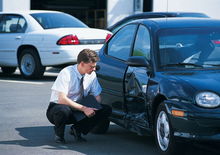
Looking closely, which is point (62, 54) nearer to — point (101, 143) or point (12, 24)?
point (12, 24)

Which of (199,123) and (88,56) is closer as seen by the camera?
(199,123)

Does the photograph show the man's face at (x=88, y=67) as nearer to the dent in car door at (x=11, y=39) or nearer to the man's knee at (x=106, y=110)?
the man's knee at (x=106, y=110)

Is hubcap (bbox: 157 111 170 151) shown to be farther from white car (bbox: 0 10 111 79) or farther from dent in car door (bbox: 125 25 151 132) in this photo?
white car (bbox: 0 10 111 79)

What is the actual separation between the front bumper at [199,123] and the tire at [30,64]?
940 centimetres

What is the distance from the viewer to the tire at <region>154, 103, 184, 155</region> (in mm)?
6980

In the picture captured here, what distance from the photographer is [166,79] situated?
7.18 meters

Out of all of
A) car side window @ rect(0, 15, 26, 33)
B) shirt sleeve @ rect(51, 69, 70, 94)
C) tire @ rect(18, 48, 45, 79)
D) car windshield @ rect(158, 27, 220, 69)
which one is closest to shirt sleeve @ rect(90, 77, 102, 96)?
shirt sleeve @ rect(51, 69, 70, 94)

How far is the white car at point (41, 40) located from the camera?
50.2ft

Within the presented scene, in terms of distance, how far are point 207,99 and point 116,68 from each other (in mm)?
2014

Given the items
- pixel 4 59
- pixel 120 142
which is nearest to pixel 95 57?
pixel 120 142

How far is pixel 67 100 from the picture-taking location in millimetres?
8070

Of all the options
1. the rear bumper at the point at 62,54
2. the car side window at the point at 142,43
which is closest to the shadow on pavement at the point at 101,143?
the car side window at the point at 142,43

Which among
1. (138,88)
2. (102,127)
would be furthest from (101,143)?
(138,88)

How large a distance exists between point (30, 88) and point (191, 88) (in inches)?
310
